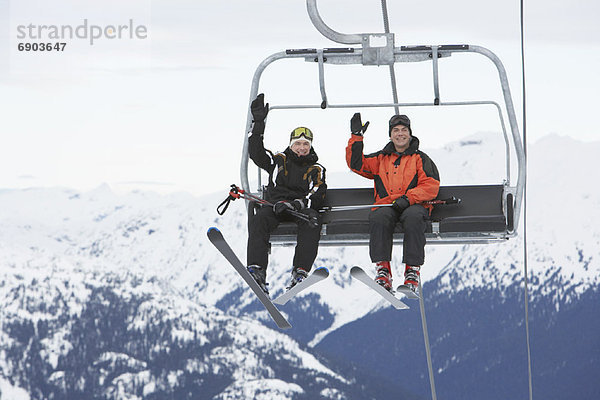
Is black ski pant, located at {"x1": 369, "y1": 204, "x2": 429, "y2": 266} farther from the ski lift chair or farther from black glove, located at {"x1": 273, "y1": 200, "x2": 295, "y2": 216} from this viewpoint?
black glove, located at {"x1": 273, "y1": 200, "x2": 295, "y2": 216}

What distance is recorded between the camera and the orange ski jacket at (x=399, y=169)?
7.55 meters

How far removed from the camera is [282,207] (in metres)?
7.46

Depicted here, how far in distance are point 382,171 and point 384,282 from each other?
1000 mm

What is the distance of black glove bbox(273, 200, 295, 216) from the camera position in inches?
294

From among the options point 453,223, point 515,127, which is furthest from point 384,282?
point 515,127

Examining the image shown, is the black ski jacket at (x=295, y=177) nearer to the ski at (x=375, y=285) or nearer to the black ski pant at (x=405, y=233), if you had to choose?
the black ski pant at (x=405, y=233)

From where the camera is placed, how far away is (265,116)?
7.64 m

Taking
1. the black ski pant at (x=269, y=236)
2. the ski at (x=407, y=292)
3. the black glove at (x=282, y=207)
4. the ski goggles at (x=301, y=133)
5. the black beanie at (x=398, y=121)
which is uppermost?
the black beanie at (x=398, y=121)

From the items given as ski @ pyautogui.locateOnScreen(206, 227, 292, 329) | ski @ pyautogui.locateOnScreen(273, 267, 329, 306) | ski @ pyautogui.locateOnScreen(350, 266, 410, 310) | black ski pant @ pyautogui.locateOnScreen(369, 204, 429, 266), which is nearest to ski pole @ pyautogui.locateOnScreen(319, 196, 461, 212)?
black ski pant @ pyautogui.locateOnScreen(369, 204, 429, 266)

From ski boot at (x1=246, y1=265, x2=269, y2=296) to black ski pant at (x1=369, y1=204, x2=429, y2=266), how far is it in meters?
0.82

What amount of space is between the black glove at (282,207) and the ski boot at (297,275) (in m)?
0.46

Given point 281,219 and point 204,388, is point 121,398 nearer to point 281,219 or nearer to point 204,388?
point 204,388

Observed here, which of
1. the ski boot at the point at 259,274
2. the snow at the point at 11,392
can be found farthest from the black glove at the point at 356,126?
the snow at the point at 11,392

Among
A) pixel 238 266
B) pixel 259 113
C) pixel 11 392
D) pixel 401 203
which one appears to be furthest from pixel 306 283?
pixel 11 392
